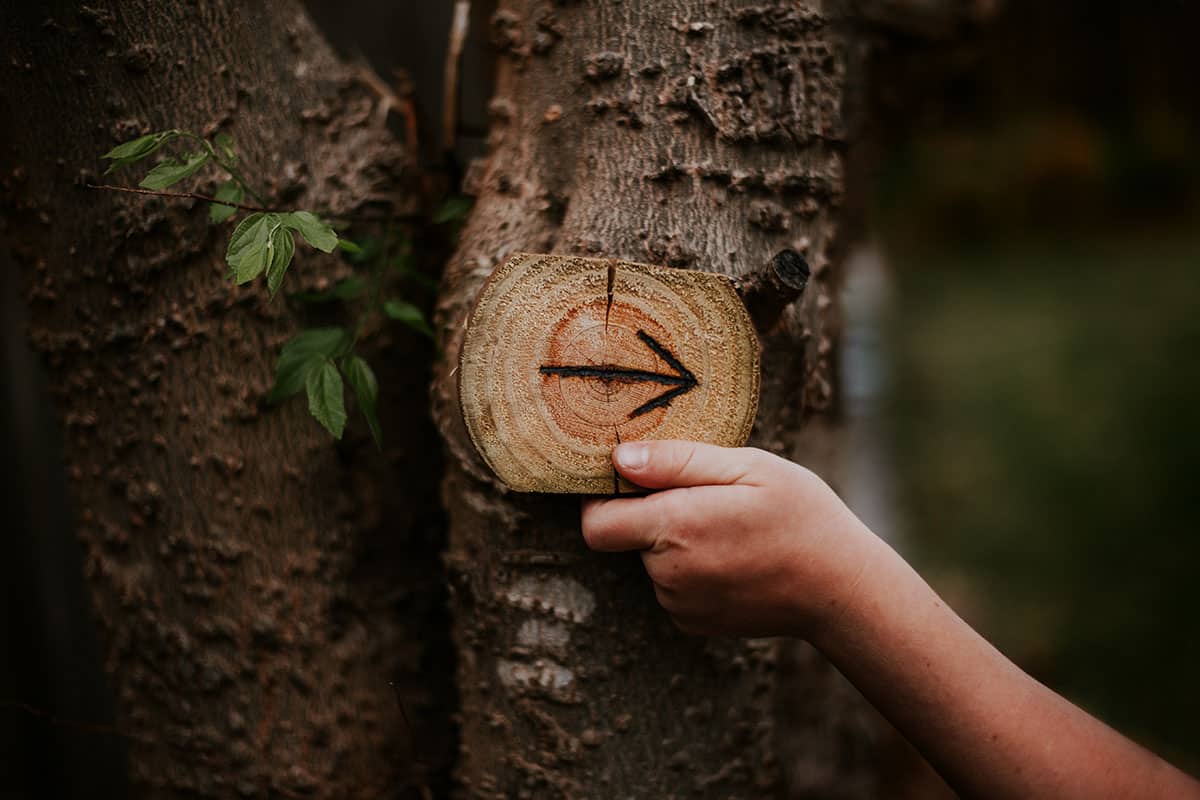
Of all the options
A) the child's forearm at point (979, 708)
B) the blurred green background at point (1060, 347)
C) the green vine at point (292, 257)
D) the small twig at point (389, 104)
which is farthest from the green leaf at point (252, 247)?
the blurred green background at point (1060, 347)

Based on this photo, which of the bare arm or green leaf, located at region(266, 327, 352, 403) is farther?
green leaf, located at region(266, 327, 352, 403)

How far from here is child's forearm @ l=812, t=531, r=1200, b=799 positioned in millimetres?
831

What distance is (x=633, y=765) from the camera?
98cm

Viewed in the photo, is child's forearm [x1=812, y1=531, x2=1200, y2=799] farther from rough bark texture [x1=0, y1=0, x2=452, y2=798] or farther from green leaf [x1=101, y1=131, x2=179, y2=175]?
green leaf [x1=101, y1=131, x2=179, y2=175]

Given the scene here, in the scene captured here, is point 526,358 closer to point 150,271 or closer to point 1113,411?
point 150,271

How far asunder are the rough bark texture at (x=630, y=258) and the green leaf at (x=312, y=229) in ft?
0.61

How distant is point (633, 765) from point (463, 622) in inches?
11.2

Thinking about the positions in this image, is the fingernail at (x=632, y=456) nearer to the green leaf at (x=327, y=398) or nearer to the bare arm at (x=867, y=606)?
the bare arm at (x=867, y=606)

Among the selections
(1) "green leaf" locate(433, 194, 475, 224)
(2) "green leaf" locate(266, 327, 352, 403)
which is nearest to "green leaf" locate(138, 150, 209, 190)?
(2) "green leaf" locate(266, 327, 352, 403)

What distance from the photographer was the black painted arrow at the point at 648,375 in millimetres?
847

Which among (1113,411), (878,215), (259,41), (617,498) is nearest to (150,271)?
(259,41)

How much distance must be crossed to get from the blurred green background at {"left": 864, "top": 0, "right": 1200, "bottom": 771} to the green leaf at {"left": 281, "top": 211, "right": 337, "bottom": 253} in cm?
213

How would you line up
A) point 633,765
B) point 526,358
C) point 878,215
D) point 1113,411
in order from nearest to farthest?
point 526,358 → point 633,765 → point 1113,411 → point 878,215

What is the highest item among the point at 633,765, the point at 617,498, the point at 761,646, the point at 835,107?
the point at 835,107
